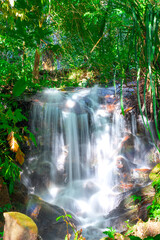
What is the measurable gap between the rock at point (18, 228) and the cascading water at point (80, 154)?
2.77 meters

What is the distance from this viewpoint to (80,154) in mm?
5680

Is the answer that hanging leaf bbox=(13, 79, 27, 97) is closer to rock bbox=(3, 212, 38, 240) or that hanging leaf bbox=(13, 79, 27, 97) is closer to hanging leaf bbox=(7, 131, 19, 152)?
hanging leaf bbox=(7, 131, 19, 152)

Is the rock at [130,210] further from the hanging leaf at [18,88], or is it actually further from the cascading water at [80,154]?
the hanging leaf at [18,88]

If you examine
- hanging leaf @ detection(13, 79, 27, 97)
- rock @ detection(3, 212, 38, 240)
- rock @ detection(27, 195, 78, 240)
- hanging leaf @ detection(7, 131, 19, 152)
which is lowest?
rock @ detection(27, 195, 78, 240)

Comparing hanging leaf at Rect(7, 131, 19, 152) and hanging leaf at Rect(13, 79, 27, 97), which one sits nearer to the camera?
hanging leaf at Rect(7, 131, 19, 152)

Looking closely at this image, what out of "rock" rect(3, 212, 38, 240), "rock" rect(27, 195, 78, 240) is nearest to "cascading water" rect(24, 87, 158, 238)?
"rock" rect(27, 195, 78, 240)

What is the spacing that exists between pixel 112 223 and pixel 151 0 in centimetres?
323

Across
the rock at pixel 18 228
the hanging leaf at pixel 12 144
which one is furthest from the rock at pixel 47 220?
the rock at pixel 18 228

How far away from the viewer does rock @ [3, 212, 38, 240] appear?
5.43 ft

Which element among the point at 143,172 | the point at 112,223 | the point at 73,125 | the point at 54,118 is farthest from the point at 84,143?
the point at 112,223

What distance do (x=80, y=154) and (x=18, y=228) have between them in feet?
13.2

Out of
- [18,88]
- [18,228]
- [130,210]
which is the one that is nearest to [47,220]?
[130,210]

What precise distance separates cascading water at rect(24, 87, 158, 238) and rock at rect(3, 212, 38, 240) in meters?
2.77

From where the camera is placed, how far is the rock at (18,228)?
165 cm
